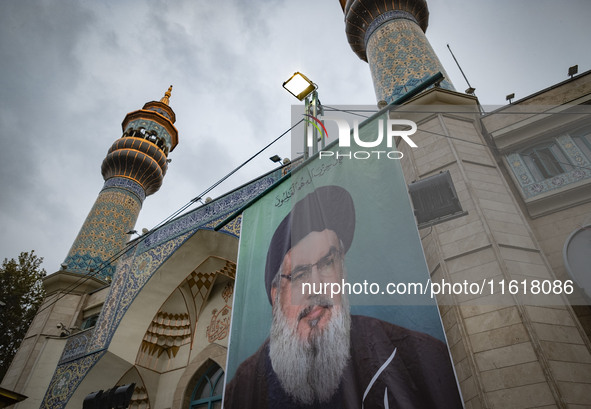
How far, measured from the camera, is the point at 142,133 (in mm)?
12594

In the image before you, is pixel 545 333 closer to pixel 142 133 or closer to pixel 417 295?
pixel 417 295

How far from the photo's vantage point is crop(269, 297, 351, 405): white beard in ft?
8.86

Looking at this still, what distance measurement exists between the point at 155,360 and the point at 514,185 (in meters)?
6.54

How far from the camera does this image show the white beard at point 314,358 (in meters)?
2.70

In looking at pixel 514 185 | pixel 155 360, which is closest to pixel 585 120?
pixel 514 185

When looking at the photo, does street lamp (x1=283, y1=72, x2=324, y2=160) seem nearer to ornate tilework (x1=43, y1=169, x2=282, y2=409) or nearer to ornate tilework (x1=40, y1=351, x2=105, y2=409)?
ornate tilework (x1=43, y1=169, x2=282, y2=409)

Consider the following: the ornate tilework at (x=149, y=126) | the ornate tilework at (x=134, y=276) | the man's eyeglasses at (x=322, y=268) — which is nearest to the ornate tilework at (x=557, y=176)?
the man's eyeglasses at (x=322, y=268)

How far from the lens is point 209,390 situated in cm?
674

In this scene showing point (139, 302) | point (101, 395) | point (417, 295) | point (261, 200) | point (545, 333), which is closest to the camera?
point (417, 295)

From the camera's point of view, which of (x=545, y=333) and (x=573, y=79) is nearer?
(x=545, y=333)

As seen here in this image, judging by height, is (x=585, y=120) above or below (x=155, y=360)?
above

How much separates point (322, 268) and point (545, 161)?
328cm

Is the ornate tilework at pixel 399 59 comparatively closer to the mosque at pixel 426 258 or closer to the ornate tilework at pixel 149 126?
the mosque at pixel 426 258

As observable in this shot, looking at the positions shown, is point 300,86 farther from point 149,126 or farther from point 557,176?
point 149,126
